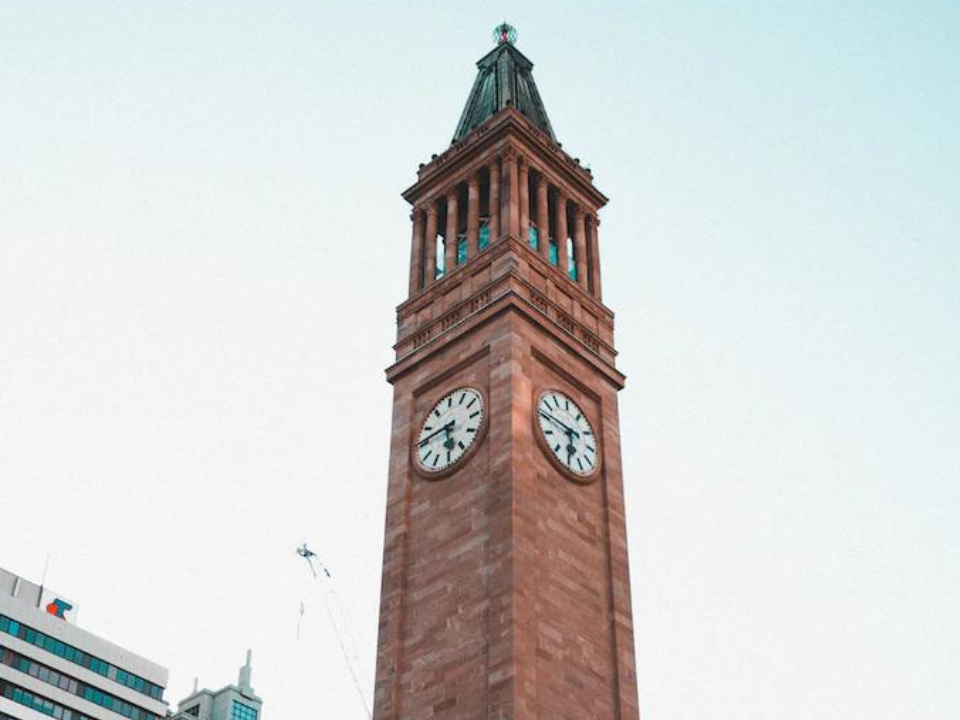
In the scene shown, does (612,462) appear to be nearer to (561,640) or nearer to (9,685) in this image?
(561,640)

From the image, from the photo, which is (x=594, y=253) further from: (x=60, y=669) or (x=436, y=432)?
(x=60, y=669)

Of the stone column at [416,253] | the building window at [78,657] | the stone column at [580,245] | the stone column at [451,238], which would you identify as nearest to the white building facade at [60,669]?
the building window at [78,657]

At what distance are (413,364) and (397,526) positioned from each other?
25.9ft

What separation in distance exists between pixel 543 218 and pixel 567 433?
11966mm

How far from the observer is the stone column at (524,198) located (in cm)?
5795

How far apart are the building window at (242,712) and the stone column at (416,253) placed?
287 ft

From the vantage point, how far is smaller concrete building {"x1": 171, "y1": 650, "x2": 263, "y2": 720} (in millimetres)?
136625

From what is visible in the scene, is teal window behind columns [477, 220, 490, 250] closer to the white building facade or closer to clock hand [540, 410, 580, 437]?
clock hand [540, 410, 580, 437]

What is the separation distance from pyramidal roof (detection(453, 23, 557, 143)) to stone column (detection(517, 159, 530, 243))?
3657 mm

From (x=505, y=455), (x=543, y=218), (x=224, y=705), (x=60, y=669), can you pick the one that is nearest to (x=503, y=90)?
(x=543, y=218)

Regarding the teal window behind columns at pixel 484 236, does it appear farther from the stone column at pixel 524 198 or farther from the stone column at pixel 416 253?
the stone column at pixel 416 253

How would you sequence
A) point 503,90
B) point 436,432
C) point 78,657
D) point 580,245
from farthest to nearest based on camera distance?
point 78,657 < point 503,90 < point 580,245 < point 436,432

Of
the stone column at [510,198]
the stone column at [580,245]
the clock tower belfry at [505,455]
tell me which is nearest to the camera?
the clock tower belfry at [505,455]

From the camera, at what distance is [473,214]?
59750mm
